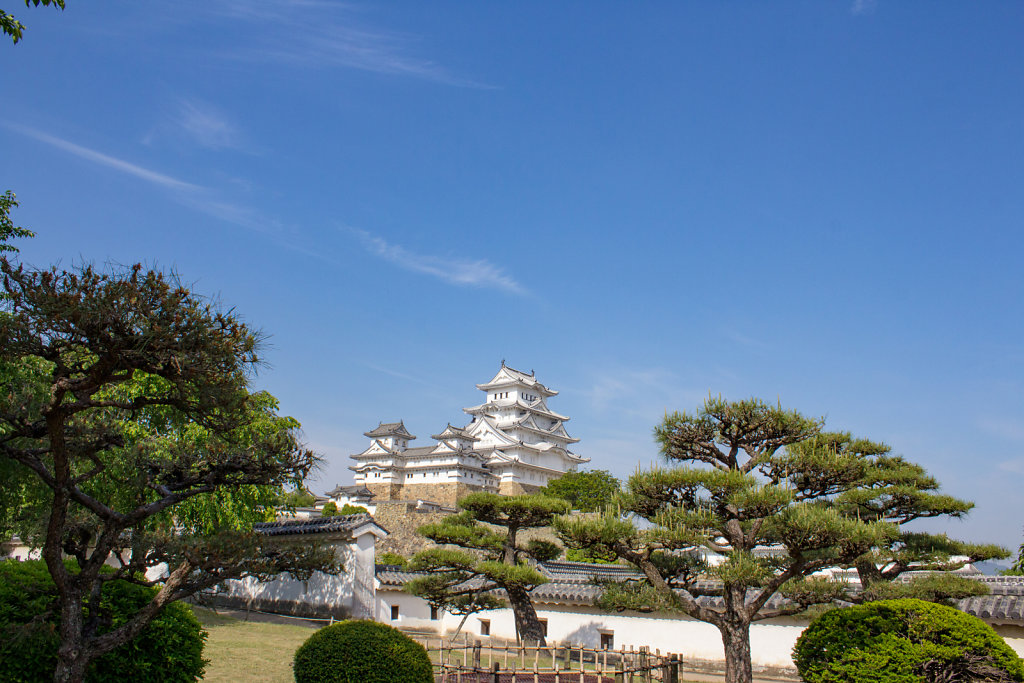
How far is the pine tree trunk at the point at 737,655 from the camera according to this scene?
962 cm

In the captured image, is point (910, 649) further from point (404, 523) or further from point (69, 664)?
point (404, 523)

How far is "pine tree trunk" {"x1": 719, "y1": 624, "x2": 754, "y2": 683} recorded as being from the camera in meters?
9.62

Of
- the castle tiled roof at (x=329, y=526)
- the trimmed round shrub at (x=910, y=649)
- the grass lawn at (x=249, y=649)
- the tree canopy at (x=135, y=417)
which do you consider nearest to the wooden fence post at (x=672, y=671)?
the trimmed round shrub at (x=910, y=649)

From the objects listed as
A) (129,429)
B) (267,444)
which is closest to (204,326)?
(267,444)

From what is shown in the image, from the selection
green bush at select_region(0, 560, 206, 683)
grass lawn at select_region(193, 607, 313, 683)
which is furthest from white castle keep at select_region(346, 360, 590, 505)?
green bush at select_region(0, 560, 206, 683)

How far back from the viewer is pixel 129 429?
14.6m

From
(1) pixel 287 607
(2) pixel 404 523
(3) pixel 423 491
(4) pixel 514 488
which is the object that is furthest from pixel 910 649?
(3) pixel 423 491

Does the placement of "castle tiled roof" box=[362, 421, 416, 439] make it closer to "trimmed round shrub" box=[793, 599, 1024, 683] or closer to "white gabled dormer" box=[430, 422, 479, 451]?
"white gabled dormer" box=[430, 422, 479, 451]

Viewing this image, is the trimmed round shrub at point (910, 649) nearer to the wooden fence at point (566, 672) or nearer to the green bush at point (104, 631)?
the wooden fence at point (566, 672)

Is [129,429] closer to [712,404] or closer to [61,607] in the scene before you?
[61,607]

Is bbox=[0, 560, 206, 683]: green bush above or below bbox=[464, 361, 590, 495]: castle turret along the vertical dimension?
below

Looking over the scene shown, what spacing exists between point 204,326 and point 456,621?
1581cm

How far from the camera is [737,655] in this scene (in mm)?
9672

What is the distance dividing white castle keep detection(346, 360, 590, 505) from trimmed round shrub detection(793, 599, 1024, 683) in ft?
141
